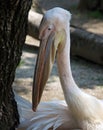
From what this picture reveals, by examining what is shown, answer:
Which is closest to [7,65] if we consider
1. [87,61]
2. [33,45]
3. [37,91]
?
[37,91]

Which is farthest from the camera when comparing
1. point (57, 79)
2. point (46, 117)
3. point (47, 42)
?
point (57, 79)

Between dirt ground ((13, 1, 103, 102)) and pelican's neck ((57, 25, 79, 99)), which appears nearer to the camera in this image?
pelican's neck ((57, 25, 79, 99))

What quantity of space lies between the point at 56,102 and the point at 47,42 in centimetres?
74

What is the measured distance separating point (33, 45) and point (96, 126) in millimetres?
4294

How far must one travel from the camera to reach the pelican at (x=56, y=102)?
108 inches

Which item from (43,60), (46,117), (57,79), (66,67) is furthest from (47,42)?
(57,79)

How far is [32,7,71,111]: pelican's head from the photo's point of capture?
2.71 meters

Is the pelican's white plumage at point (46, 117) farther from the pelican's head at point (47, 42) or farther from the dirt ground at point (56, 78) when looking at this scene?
the dirt ground at point (56, 78)

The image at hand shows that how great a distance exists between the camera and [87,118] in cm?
302

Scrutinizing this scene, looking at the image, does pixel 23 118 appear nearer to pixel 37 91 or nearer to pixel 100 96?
pixel 37 91

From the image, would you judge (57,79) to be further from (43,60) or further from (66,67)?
(43,60)

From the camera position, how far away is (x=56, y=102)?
10.9 ft

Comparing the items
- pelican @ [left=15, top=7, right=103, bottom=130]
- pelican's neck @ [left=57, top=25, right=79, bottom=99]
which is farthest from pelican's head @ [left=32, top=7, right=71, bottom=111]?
pelican's neck @ [left=57, top=25, right=79, bottom=99]

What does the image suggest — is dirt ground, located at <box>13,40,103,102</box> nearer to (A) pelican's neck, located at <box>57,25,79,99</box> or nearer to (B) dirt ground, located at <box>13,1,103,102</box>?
(B) dirt ground, located at <box>13,1,103,102</box>
